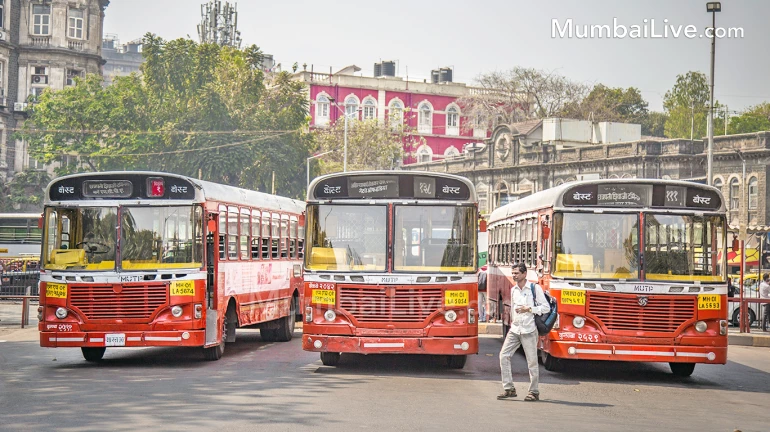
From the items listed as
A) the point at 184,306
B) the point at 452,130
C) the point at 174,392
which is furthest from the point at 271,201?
the point at 452,130

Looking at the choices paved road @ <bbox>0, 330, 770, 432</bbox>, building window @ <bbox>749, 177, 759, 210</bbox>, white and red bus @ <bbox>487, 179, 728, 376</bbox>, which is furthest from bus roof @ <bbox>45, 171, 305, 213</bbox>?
building window @ <bbox>749, 177, 759, 210</bbox>

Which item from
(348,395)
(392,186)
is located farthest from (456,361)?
(348,395)

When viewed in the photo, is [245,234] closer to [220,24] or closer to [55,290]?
[55,290]

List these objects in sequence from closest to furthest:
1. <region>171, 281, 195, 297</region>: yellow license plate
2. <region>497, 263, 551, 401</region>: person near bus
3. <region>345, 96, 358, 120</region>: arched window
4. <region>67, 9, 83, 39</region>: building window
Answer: <region>497, 263, 551, 401</region>: person near bus → <region>171, 281, 195, 297</region>: yellow license plate → <region>67, 9, 83, 39</region>: building window → <region>345, 96, 358, 120</region>: arched window

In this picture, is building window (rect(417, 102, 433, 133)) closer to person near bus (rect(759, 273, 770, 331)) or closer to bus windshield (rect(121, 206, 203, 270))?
person near bus (rect(759, 273, 770, 331))

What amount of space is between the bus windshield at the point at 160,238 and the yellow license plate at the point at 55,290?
0.94m

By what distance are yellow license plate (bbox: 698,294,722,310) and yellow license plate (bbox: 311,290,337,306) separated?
511 cm

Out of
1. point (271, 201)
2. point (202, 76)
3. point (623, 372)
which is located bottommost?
point (623, 372)

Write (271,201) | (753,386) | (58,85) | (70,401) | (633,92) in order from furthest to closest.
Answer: (633,92) < (58,85) < (271,201) < (753,386) < (70,401)

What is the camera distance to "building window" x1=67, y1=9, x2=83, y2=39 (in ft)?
261

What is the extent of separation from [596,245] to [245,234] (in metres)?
6.58

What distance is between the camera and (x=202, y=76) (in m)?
64.4

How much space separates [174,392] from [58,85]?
6787 cm

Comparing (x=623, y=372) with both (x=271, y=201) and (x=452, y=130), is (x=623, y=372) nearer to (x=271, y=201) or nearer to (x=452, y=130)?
(x=271, y=201)
